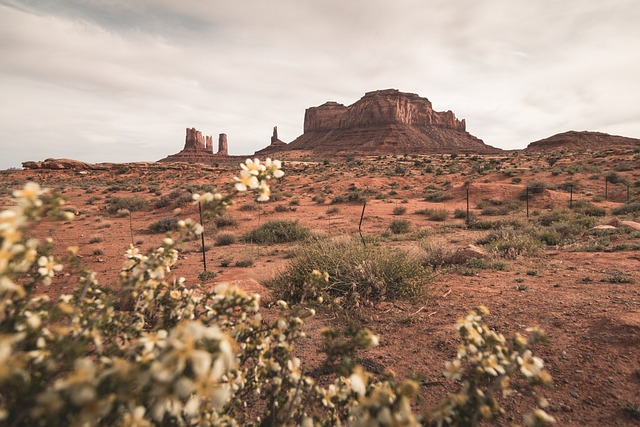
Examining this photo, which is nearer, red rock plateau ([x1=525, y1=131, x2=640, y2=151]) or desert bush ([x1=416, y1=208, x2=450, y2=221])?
desert bush ([x1=416, y1=208, x2=450, y2=221])

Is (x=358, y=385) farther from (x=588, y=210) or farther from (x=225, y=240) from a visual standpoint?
(x=588, y=210)

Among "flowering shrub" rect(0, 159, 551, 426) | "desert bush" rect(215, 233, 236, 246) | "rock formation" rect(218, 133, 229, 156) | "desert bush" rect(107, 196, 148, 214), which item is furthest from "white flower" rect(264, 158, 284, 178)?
"rock formation" rect(218, 133, 229, 156)

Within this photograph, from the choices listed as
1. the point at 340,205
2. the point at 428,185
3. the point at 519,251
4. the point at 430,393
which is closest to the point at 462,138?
the point at 428,185

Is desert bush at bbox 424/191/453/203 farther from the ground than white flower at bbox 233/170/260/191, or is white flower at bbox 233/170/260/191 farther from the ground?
white flower at bbox 233/170/260/191

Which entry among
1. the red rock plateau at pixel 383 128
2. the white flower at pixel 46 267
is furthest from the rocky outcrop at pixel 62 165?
the white flower at pixel 46 267

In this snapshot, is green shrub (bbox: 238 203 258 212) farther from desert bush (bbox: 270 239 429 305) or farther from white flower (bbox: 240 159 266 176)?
white flower (bbox: 240 159 266 176)

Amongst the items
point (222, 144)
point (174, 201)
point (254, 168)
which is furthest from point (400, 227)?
point (222, 144)

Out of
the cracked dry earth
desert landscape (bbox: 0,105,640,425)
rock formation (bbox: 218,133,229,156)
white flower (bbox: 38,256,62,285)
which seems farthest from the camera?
rock formation (bbox: 218,133,229,156)

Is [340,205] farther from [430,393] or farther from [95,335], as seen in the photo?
[95,335]
